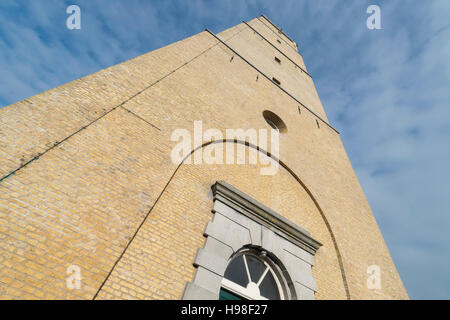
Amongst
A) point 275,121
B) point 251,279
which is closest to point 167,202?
point 251,279

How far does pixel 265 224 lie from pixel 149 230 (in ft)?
7.59

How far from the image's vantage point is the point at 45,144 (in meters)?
3.36

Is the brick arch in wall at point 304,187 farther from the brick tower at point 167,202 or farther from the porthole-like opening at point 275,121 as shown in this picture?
the porthole-like opening at point 275,121

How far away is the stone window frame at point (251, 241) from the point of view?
3791 millimetres

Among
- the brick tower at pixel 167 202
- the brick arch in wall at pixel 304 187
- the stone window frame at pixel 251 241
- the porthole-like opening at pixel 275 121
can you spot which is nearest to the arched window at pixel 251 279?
the brick tower at pixel 167 202

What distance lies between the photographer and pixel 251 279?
14.2 ft

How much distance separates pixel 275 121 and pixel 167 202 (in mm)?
5259

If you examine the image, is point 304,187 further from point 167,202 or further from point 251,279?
point 167,202

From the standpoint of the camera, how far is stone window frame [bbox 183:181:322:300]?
379 cm

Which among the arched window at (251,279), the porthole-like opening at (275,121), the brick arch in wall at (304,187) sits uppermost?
the porthole-like opening at (275,121)

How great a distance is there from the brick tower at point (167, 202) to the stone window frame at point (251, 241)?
0.07 ft

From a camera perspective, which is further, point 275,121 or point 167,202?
Answer: point 275,121

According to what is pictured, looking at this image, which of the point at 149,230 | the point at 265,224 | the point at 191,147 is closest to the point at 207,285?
the point at 149,230
